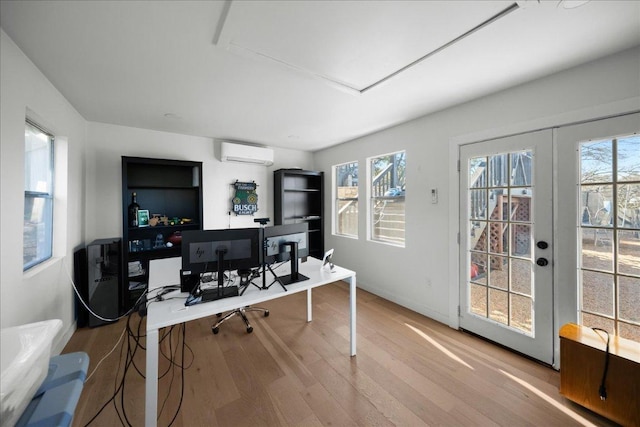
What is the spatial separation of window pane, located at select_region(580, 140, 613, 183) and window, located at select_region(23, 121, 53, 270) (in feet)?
14.4

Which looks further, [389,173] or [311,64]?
[389,173]

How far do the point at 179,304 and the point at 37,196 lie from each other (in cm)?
171

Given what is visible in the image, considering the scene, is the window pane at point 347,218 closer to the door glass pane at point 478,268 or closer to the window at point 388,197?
the window at point 388,197

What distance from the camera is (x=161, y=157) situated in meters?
3.53

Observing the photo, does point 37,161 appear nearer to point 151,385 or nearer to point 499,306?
point 151,385

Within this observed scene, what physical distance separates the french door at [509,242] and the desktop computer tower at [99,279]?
410 cm

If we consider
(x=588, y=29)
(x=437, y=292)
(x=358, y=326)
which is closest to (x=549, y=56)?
(x=588, y=29)

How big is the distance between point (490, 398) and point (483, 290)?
3.41ft

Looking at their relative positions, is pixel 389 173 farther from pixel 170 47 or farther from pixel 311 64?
pixel 170 47

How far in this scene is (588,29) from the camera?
1480mm

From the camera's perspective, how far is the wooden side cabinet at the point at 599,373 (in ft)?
4.82

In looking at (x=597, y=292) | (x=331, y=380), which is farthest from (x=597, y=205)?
(x=331, y=380)

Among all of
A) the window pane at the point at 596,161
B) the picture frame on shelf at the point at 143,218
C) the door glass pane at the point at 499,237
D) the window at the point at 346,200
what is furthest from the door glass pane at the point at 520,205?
the picture frame on shelf at the point at 143,218

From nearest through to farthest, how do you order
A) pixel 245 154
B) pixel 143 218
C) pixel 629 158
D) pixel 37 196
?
pixel 629 158, pixel 37 196, pixel 143 218, pixel 245 154
